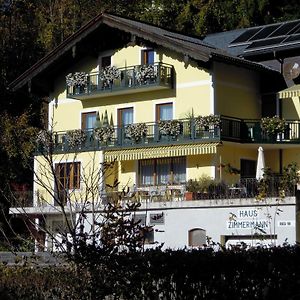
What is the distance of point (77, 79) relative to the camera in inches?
1582

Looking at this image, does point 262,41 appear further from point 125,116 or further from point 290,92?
point 125,116

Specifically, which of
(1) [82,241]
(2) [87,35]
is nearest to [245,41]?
(2) [87,35]

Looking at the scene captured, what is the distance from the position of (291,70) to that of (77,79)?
34.6 feet

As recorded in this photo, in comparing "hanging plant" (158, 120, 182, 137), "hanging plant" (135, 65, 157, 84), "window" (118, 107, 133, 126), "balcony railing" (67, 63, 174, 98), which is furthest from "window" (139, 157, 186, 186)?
"hanging plant" (135, 65, 157, 84)

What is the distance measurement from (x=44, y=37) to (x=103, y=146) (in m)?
15.4

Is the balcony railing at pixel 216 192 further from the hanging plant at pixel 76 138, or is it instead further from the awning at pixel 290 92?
the awning at pixel 290 92

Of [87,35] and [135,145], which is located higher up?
[87,35]

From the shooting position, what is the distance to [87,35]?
129ft

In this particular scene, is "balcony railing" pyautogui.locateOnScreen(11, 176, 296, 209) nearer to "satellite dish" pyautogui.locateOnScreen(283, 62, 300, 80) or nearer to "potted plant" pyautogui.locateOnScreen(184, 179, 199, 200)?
"potted plant" pyautogui.locateOnScreen(184, 179, 199, 200)

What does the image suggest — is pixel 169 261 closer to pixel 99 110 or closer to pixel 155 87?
pixel 155 87

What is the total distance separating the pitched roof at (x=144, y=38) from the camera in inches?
1391

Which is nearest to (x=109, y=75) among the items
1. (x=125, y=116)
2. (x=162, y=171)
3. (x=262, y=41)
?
(x=125, y=116)

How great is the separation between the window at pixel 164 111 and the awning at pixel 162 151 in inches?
79.1

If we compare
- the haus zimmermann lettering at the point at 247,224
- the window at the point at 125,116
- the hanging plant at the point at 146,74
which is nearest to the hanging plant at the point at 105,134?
the window at the point at 125,116
